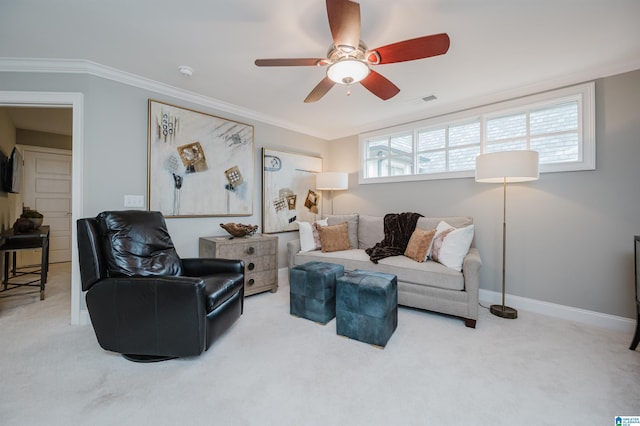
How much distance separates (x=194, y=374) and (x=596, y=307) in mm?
3571

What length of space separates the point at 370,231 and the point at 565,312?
2.23 m

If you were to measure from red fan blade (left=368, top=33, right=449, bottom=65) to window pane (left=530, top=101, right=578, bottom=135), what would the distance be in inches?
79.8

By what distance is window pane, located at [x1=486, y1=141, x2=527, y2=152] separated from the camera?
3.02 metres

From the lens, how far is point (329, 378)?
Answer: 67.3 inches

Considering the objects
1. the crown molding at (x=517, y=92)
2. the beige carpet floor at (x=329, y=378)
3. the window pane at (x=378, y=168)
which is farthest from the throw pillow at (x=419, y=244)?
the crown molding at (x=517, y=92)

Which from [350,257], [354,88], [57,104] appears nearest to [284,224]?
[350,257]

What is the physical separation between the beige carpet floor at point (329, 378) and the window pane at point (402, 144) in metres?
2.49

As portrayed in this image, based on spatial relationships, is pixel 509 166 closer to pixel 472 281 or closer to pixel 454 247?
pixel 454 247

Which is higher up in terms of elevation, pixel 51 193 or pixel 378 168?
pixel 378 168

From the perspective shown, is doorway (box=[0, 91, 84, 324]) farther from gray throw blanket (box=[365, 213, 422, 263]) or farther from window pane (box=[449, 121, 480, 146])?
window pane (box=[449, 121, 480, 146])

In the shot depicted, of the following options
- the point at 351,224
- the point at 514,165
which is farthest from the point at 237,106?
the point at 514,165

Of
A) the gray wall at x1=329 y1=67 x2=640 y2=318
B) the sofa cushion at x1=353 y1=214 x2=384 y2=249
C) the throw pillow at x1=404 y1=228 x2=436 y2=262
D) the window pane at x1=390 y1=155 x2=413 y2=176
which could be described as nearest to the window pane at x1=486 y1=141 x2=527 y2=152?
the gray wall at x1=329 y1=67 x2=640 y2=318

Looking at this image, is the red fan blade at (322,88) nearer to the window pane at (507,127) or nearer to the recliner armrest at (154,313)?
the recliner armrest at (154,313)

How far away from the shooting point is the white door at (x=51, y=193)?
189 inches
